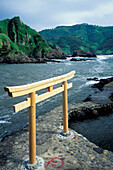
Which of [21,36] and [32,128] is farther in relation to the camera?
[21,36]

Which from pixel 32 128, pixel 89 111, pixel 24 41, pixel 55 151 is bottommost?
pixel 89 111

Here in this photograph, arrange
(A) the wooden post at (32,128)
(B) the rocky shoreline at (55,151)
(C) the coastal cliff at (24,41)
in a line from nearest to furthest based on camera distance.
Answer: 1. (A) the wooden post at (32,128)
2. (B) the rocky shoreline at (55,151)
3. (C) the coastal cliff at (24,41)

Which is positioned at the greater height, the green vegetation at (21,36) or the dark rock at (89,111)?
the green vegetation at (21,36)

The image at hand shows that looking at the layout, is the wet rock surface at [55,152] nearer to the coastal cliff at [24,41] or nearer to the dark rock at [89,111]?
the dark rock at [89,111]

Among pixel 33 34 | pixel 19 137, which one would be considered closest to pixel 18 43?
pixel 33 34

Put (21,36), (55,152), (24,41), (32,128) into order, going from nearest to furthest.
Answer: (32,128)
(55,152)
(24,41)
(21,36)

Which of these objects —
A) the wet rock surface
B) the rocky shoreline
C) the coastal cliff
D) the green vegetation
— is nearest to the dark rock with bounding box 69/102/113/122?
the rocky shoreline

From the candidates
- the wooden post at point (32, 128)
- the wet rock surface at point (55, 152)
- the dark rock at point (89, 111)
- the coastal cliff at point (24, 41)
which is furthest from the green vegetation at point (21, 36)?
the wooden post at point (32, 128)

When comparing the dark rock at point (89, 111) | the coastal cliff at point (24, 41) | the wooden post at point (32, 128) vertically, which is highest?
the coastal cliff at point (24, 41)

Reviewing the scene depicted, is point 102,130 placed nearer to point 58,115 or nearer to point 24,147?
point 58,115

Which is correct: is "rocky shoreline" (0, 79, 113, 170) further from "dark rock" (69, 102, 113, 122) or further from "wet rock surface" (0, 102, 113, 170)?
"dark rock" (69, 102, 113, 122)

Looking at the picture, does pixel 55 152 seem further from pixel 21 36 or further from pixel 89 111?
pixel 21 36

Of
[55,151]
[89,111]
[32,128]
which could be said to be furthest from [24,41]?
[32,128]

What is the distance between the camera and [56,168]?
17.1 feet
